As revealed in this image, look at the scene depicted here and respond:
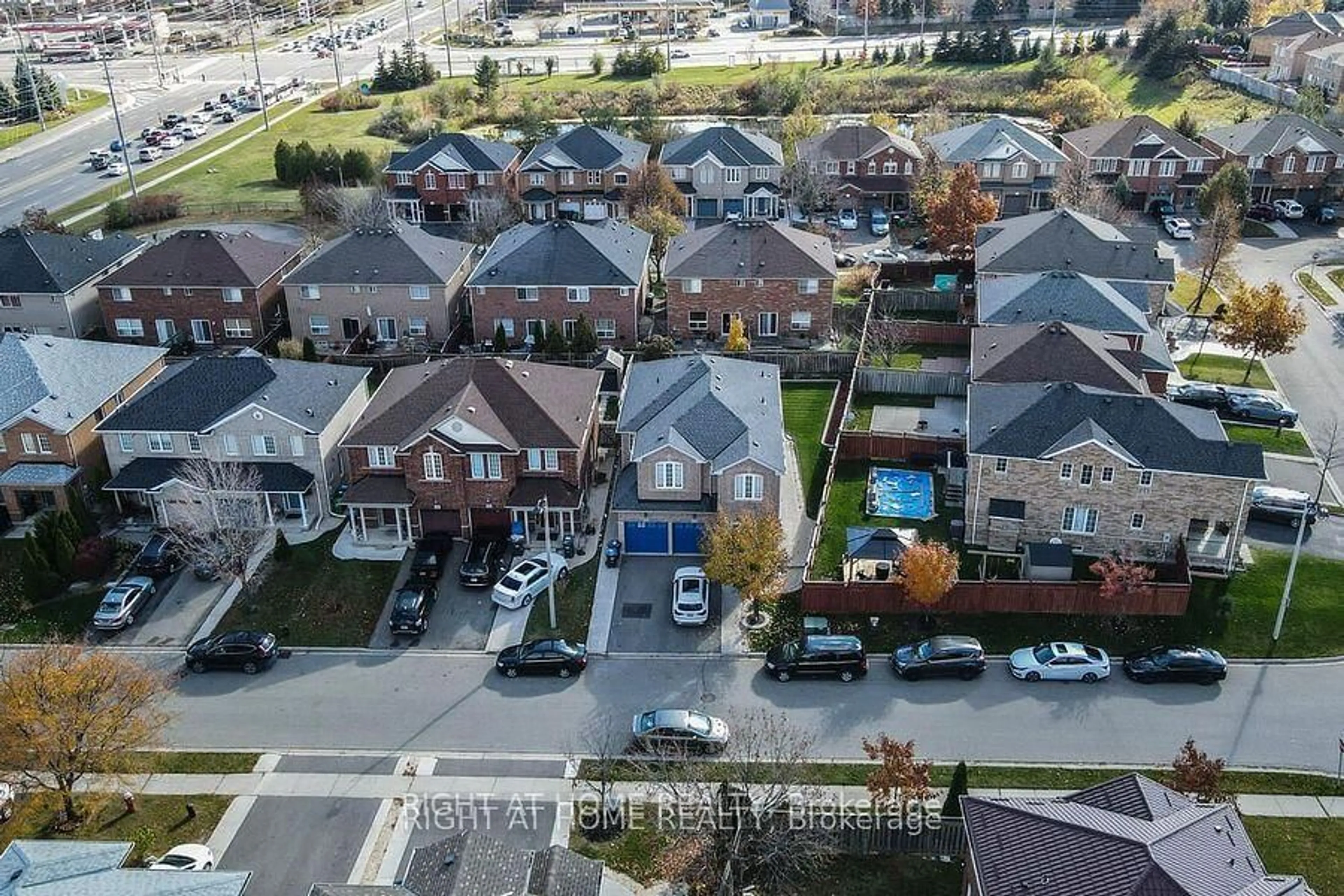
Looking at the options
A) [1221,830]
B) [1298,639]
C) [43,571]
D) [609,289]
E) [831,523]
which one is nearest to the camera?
[1221,830]

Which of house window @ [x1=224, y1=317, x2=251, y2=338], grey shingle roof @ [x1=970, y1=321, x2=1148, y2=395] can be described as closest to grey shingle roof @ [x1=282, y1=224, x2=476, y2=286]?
house window @ [x1=224, y1=317, x2=251, y2=338]

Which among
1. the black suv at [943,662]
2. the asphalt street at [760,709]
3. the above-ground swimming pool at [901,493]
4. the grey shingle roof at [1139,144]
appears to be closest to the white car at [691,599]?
the asphalt street at [760,709]

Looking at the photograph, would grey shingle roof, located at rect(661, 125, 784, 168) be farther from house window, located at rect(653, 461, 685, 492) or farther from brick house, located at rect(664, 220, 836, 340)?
house window, located at rect(653, 461, 685, 492)

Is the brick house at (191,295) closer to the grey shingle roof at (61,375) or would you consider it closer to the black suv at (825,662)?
the grey shingle roof at (61,375)

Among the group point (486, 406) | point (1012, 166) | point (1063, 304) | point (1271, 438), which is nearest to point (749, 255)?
point (1063, 304)

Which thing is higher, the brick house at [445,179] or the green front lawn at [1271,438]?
the brick house at [445,179]

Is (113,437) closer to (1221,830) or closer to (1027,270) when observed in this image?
(1221,830)

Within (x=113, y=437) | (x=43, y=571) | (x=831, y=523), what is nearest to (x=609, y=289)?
(x=831, y=523)
